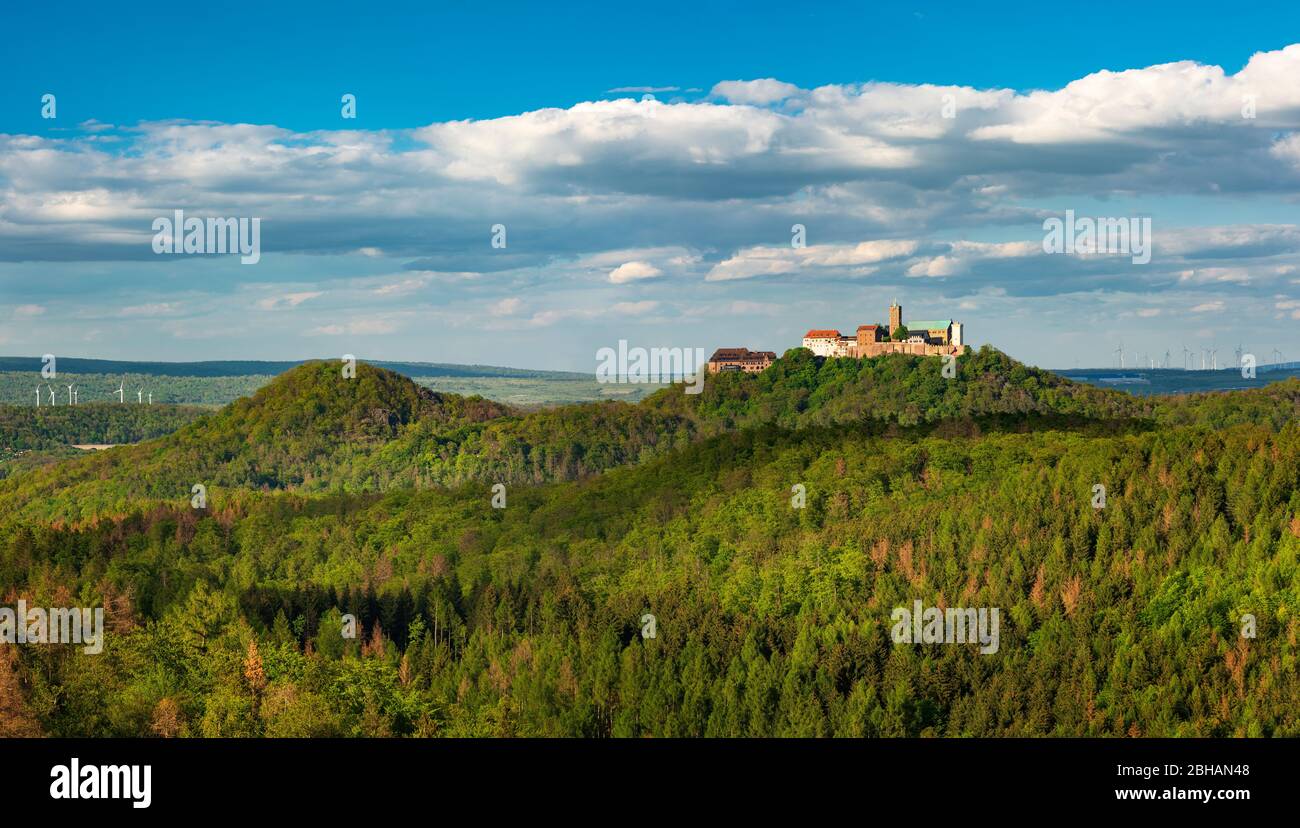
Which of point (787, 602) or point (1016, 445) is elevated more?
point (1016, 445)

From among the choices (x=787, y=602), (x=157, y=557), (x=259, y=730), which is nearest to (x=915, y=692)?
(x=787, y=602)

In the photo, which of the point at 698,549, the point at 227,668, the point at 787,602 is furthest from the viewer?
the point at 698,549

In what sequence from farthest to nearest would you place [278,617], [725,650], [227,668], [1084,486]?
[1084,486] < [278,617] < [725,650] < [227,668]

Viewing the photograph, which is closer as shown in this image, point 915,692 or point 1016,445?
point 915,692
